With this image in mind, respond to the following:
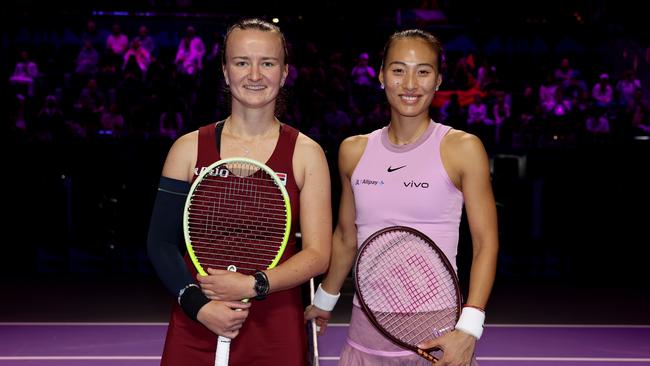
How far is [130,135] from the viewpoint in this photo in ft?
41.5

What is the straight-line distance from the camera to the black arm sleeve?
2973 mm

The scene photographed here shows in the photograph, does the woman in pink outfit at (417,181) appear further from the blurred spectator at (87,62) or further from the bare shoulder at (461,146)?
the blurred spectator at (87,62)

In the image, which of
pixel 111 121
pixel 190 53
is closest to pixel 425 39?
pixel 111 121

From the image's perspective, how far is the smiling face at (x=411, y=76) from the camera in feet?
10.9

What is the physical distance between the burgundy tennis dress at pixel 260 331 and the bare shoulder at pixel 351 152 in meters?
0.44

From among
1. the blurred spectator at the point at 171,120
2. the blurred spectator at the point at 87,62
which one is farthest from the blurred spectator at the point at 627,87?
the blurred spectator at the point at 87,62

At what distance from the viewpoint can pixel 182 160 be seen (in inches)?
121

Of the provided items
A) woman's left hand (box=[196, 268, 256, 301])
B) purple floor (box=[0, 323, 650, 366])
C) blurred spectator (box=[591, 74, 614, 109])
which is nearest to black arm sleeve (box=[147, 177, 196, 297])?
woman's left hand (box=[196, 268, 256, 301])

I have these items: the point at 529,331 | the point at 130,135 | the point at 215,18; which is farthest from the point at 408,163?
the point at 215,18

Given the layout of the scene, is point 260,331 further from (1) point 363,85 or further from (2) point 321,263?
(1) point 363,85

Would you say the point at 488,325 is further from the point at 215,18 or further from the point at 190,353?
the point at 215,18

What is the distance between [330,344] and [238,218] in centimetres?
439

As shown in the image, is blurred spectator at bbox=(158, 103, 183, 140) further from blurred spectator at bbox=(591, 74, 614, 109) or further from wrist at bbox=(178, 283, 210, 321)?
wrist at bbox=(178, 283, 210, 321)

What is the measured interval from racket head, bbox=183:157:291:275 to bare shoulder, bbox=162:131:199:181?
12 cm
